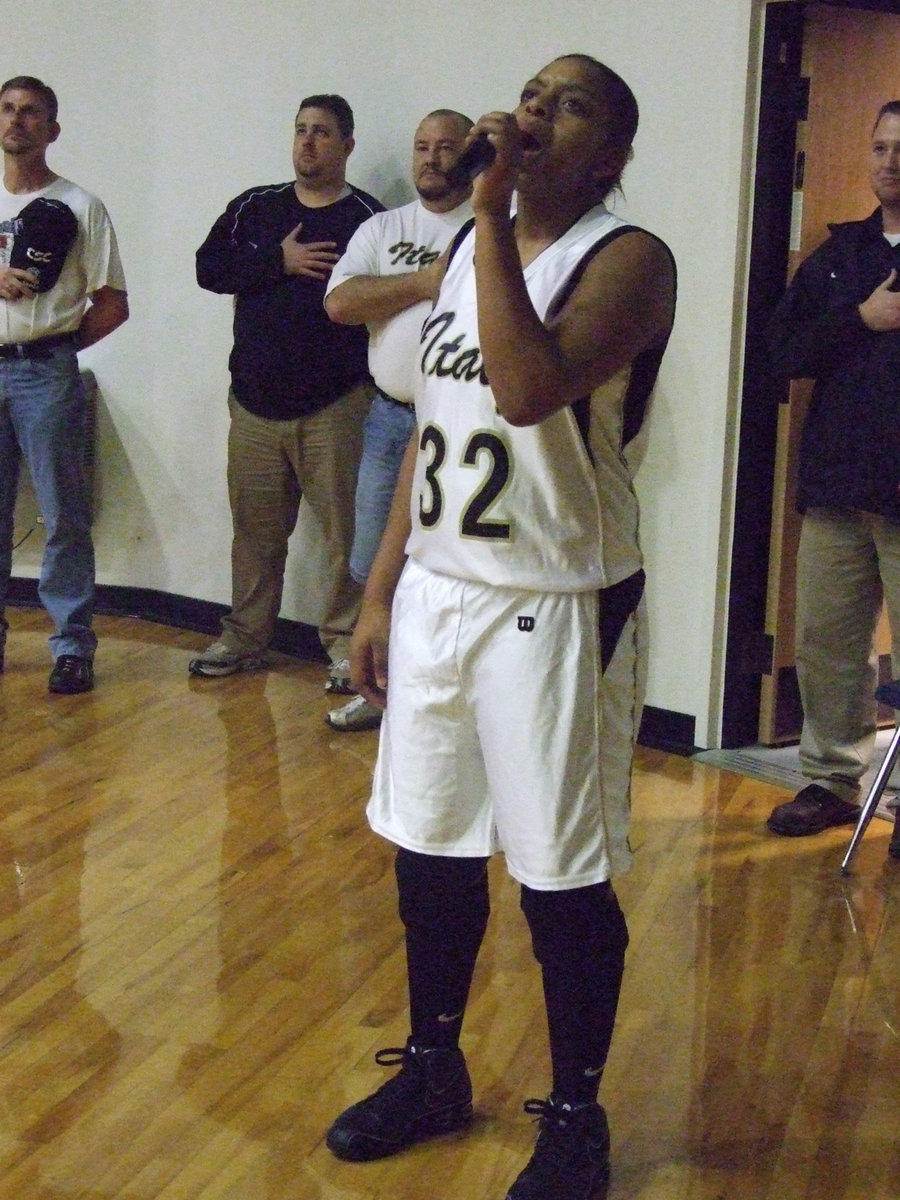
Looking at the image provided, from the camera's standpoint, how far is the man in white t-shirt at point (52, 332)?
14.5ft

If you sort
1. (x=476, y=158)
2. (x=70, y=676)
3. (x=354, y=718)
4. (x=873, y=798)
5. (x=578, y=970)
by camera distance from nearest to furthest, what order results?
1. (x=476, y=158)
2. (x=578, y=970)
3. (x=873, y=798)
4. (x=354, y=718)
5. (x=70, y=676)

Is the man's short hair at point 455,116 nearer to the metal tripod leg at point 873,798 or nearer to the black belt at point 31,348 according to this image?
the black belt at point 31,348

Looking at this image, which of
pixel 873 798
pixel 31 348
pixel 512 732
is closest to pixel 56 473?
pixel 31 348

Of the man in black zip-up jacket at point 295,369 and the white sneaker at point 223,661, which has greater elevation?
the man in black zip-up jacket at point 295,369

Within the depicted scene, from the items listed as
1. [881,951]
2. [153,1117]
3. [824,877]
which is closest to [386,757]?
[153,1117]

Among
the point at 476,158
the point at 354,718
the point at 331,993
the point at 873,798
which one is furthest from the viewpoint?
the point at 354,718

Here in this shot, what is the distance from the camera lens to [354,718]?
4.29 m

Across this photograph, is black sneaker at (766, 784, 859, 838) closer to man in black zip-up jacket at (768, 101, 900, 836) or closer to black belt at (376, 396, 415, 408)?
man in black zip-up jacket at (768, 101, 900, 836)

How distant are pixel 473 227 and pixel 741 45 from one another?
7.26 ft

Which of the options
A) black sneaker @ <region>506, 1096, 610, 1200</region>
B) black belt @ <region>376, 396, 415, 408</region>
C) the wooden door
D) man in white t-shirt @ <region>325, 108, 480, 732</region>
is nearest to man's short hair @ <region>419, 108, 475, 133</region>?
man in white t-shirt @ <region>325, 108, 480, 732</region>

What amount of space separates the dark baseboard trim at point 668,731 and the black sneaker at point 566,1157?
85.8 inches

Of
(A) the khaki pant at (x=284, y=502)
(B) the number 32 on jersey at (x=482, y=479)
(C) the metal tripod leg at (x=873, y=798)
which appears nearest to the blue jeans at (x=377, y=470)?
(A) the khaki pant at (x=284, y=502)

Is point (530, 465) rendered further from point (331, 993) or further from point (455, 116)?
point (455, 116)

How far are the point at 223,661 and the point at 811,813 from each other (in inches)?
79.0
